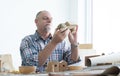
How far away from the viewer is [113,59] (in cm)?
125

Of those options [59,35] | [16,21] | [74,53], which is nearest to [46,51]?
[59,35]

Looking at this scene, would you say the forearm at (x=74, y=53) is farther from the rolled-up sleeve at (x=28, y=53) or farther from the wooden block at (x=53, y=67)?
the wooden block at (x=53, y=67)

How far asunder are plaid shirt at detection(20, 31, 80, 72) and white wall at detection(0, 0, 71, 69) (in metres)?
0.93

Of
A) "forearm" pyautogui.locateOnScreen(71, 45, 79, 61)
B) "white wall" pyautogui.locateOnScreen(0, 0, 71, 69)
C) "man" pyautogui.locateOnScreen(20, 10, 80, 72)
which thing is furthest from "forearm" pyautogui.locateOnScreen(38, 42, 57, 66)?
"white wall" pyautogui.locateOnScreen(0, 0, 71, 69)

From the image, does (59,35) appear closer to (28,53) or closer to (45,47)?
(45,47)

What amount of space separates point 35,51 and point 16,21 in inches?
46.5

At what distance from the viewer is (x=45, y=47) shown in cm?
168

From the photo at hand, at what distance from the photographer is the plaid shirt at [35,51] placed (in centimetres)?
172

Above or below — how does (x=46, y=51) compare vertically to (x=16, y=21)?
below

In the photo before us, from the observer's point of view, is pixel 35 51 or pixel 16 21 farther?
pixel 16 21

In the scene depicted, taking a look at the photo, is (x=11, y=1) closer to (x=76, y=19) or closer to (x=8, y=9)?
(x=8, y=9)

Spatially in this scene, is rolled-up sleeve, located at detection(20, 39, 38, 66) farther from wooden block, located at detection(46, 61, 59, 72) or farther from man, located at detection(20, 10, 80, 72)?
wooden block, located at detection(46, 61, 59, 72)

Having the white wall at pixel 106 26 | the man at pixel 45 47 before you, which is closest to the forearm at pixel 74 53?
the man at pixel 45 47

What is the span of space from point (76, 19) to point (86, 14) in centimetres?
14
